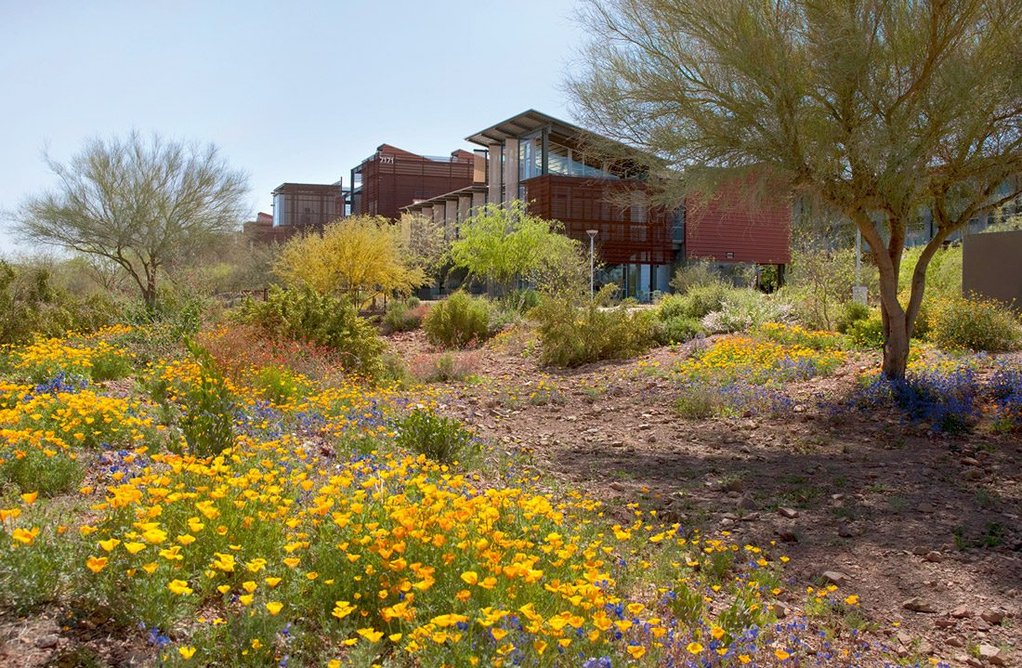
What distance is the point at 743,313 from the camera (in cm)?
1798

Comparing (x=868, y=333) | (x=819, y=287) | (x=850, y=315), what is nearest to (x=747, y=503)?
(x=868, y=333)

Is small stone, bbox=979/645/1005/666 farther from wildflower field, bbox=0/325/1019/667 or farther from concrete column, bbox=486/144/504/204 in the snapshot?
concrete column, bbox=486/144/504/204

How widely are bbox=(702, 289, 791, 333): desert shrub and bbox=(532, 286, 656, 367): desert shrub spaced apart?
104 inches

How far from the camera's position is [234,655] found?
101 inches

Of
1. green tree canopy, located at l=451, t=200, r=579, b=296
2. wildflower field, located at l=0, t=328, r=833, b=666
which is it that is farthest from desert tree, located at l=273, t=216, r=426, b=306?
wildflower field, located at l=0, t=328, r=833, b=666

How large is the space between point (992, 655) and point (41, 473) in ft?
15.7

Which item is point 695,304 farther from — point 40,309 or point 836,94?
point 40,309

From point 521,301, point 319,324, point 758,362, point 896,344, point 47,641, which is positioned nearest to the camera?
point 47,641

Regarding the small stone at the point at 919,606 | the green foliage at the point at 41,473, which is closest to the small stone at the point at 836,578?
the small stone at the point at 919,606

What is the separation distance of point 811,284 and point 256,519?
17.1 metres

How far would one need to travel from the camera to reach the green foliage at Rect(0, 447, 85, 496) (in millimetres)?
4262

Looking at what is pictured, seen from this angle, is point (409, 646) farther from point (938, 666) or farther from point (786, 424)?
point (786, 424)

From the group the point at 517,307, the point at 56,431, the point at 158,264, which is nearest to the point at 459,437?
the point at 56,431

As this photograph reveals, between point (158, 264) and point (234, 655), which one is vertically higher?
point (158, 264)
